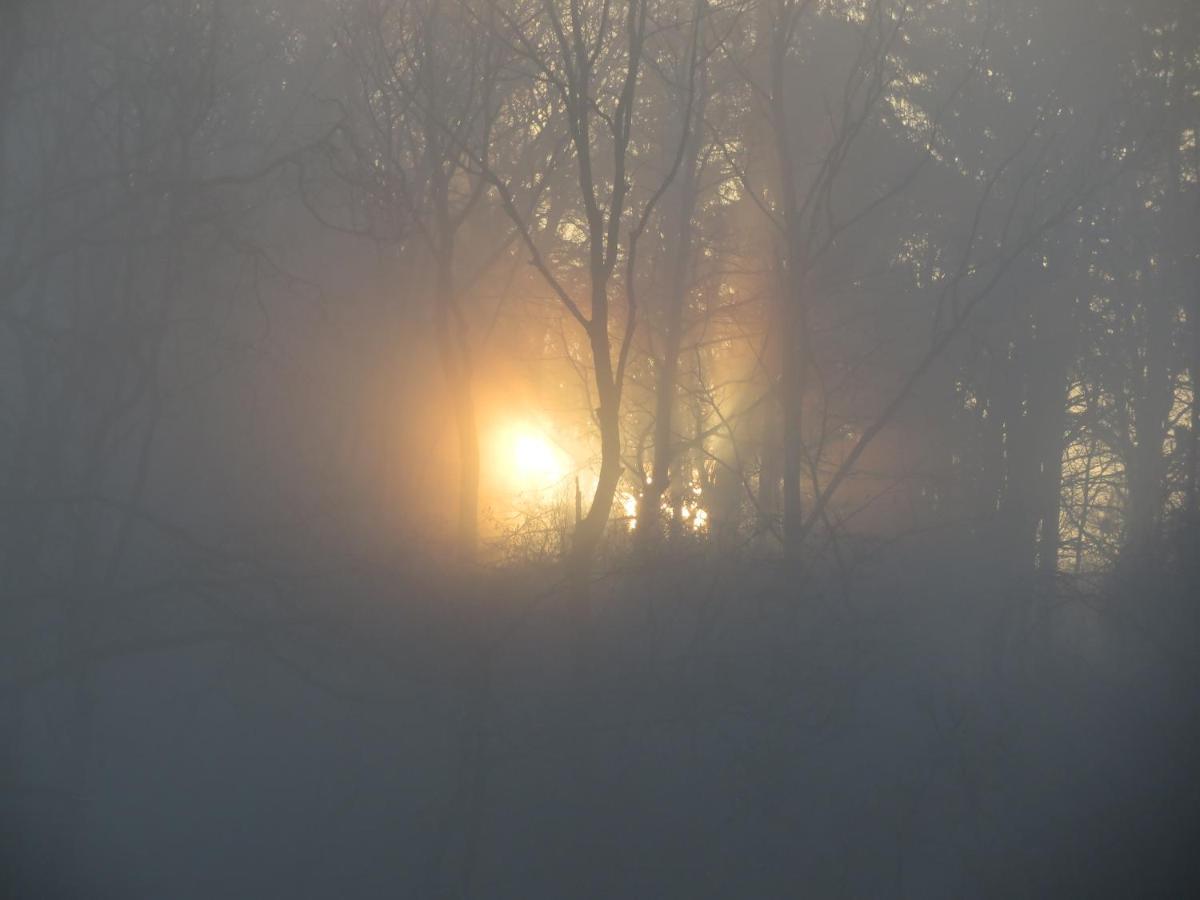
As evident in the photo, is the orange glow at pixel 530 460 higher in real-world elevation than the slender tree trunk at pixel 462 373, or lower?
higher

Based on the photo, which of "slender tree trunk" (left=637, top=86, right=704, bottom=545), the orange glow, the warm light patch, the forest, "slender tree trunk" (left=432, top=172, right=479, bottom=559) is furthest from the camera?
the warm light patch

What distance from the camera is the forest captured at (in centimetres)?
733

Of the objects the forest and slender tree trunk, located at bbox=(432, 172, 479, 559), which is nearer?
the forest

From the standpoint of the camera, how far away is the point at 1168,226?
17.4m

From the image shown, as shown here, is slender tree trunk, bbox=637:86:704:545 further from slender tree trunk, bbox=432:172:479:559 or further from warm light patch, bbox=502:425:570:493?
warm light patch, bbox=502:425:570:493

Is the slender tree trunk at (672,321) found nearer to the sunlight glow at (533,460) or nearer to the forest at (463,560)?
the forest at (463,560)

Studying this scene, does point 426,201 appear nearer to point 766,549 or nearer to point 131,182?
point 131,182

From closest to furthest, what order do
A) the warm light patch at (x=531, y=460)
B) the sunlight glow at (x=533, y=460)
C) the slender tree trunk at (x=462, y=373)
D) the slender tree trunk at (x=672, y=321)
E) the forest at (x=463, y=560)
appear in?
the forest at (x=463, y=560), the slender tree trunk at (x=462, y=373), the slender tree trunk at (x=672, y=321), the warm light patch at (x=531, y=460), the sunlight glow at (x=533, y=460)

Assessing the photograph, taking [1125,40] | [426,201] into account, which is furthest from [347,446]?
[1125,40]

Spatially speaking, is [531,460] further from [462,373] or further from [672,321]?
[462,373]

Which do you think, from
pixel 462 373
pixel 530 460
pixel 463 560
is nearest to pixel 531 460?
pixel 530 460

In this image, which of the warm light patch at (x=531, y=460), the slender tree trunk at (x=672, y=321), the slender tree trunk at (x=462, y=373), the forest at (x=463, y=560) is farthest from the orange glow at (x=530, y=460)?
the slender tree trunk at (x=462, y=373)

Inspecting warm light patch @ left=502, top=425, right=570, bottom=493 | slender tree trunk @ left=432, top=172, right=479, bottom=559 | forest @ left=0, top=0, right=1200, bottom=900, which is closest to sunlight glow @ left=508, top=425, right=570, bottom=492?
warm light patch @ left=502, top=425, right=570, bottom=493

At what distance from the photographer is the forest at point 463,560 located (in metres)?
7.33
